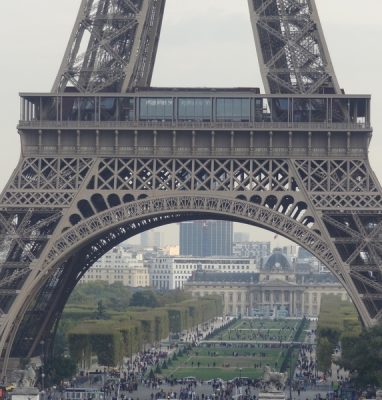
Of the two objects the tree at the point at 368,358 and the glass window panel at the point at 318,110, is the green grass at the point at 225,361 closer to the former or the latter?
the tree at the point at 368,358

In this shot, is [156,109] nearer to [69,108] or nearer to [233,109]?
[233,109]

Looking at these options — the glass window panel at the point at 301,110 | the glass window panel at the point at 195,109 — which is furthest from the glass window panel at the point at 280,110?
the glass window panel at the point at 195,109

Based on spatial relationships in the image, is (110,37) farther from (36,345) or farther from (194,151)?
(36,345)

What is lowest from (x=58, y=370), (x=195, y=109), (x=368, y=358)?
(x=58, y=370)

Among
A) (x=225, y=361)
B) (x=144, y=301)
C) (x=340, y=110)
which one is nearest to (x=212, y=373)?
(x=225, y=361)

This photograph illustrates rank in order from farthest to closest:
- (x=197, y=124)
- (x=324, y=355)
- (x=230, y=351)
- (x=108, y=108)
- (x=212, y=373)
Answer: (x=230, y=351) < (x=212, y=373) < (x=324, y=355) < (x=108, y=108) < (x=197, y=124)

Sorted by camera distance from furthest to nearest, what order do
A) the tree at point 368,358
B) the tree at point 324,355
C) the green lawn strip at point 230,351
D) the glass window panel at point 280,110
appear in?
the green lawn strip at point 230,351, the tree at point 324,355, the glass window panel at point 280,110, the tree at point 368,358

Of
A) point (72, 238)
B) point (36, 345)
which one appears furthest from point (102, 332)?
point (72, 238)

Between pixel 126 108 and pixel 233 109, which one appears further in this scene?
pixel 126 108
